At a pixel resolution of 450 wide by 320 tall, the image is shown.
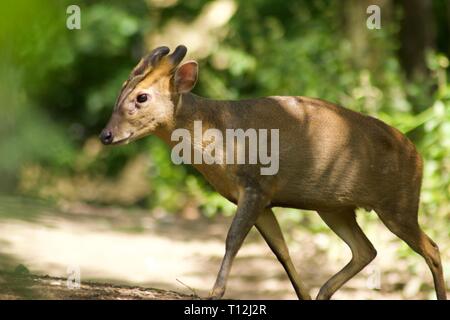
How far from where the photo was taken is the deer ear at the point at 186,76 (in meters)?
5.41

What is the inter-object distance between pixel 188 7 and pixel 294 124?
35.8 ft

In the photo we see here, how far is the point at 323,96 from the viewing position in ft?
35.7

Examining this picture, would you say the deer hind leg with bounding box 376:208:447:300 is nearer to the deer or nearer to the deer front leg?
the deer

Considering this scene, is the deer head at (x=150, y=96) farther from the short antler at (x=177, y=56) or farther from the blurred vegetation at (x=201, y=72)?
the blurred vegetation at (x=201, y=72)

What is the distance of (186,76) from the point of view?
541 cm

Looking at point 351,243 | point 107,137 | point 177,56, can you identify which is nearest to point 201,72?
point 351,243

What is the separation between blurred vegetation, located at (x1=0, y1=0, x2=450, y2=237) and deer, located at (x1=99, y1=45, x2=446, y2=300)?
3796 mm

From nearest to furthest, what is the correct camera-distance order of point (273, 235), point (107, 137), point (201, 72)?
point (107, 137) < point (273, 235) < point (201, 72)

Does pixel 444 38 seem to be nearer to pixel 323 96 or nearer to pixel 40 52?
pixel 323 96

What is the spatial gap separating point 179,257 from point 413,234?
18.2 feet

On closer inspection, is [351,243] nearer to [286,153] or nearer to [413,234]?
[413,234]

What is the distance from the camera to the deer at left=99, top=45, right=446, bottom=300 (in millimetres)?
5312

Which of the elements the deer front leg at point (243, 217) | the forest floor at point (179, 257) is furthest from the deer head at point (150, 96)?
the forest floor at point (179, 257)
